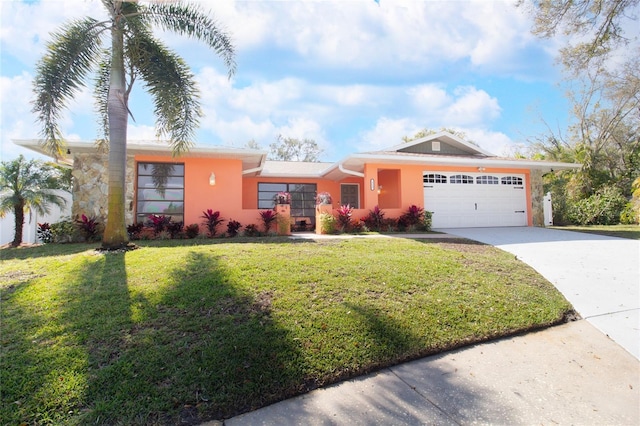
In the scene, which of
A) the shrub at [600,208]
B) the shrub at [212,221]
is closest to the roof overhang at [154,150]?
the shrub at [212,221]

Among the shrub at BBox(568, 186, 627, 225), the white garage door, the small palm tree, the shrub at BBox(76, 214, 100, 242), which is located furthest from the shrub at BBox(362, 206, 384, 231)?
the shrub at BBox(568, 186, 627, 225)

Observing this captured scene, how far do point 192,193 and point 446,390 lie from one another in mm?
10431

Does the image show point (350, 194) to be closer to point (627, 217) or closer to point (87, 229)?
point (87, 229)

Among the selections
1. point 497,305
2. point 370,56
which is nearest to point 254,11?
Result: point 370,56

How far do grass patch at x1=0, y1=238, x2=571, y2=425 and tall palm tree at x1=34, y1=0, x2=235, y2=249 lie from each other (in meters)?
3.03

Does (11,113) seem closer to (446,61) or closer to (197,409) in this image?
(197,409)

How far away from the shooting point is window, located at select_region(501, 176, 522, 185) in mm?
14063

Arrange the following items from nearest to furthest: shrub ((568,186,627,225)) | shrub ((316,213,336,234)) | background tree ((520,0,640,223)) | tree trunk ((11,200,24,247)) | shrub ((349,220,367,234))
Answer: background tree ((520,0,640,223)) → tree trunk ((11,200,24,247)) → shrub ((316,213,336,234)) → shrub ((349,220,367,234)) → shrub ((568,186,627,225))

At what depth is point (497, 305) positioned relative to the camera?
4.49 metres

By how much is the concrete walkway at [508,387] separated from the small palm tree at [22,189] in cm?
1020

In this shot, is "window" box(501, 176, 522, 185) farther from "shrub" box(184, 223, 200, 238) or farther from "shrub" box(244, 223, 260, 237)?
"shrub" box(184, 223, 200, 238)

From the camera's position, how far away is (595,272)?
20.3 ft

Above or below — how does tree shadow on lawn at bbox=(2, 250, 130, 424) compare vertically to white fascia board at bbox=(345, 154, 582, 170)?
below

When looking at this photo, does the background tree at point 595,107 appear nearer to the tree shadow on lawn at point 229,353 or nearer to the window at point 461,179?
the window at point 461,179
